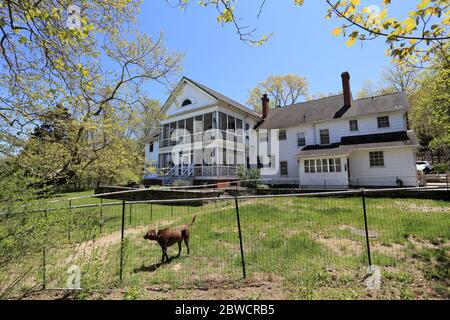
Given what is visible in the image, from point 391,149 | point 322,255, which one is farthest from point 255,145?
point 322,255

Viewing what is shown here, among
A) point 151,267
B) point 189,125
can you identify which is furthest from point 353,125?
point 151,267

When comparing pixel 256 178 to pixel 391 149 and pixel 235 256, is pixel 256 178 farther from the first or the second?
pixel 235 256

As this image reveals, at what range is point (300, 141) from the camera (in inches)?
915

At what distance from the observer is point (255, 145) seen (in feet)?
Answer: 86.1

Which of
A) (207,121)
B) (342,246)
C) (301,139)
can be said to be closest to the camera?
(342,246)

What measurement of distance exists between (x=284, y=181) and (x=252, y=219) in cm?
1374

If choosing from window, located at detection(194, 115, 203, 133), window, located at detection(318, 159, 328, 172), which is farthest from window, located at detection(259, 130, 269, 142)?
window, located at detection(318, 159, 328, 172)

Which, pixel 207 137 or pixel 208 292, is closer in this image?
pixel 208 292

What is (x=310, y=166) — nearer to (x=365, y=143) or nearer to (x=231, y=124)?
(x=365, y=143)

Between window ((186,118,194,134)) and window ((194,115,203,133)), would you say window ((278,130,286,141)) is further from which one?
window ((186,118,194,134))

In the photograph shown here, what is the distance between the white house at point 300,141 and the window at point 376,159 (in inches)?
2.7

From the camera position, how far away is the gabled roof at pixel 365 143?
1762cm

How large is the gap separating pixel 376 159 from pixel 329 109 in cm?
716

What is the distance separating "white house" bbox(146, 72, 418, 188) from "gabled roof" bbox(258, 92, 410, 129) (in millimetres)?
73
